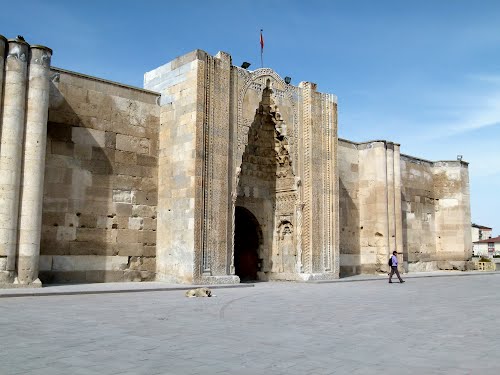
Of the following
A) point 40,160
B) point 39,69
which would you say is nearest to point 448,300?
→ point 40,160

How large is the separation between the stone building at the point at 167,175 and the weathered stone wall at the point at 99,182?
0.03 meters

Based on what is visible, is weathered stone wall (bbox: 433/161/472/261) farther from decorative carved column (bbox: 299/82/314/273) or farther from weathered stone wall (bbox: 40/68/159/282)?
weathered stone wall (bbox: 40/68/159/282)

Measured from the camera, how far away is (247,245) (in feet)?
56.4

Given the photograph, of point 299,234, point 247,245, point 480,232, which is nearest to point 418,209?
point 299,234

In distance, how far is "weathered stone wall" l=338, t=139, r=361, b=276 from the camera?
786 inches

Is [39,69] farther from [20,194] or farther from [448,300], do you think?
[448,300]

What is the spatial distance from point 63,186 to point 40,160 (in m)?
1.44

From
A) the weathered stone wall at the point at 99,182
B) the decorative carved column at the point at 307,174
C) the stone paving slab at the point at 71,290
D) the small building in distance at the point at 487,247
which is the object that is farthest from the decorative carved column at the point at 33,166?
the small building in distance at the point at 487,247

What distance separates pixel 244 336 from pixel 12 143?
7.83m

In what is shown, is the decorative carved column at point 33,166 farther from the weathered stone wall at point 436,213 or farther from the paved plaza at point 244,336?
the weathered stone wall at point 436,213

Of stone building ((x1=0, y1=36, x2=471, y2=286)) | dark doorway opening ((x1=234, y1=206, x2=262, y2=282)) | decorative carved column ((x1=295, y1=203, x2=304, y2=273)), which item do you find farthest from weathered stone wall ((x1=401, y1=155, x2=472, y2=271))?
dark doorway opening ((x1=234, y1=206, x2=262, y2=282))

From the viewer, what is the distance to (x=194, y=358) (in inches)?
184

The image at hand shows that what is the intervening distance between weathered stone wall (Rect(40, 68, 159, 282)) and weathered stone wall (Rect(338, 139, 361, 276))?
27.3 feet

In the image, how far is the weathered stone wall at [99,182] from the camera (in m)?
12.8
